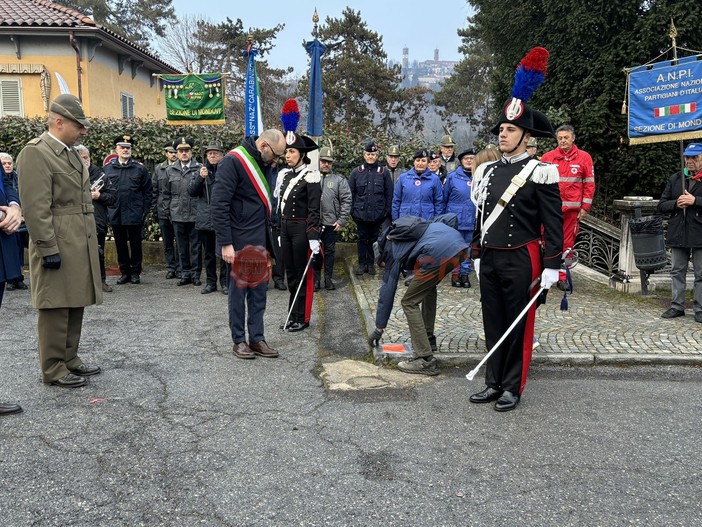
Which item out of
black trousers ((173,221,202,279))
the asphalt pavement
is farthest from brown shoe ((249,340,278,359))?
black trousers ((173,221,202,279))

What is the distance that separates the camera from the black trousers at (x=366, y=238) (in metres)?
9.50

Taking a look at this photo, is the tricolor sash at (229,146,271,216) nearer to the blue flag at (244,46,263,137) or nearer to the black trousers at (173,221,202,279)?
the black trousers at (173,221,202,279)

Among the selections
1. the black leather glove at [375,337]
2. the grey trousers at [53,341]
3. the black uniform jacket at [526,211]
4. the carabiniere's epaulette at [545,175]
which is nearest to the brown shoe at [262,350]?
the black leather glove at [375,337]

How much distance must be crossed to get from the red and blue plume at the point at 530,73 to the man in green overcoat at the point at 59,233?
3.35 metres

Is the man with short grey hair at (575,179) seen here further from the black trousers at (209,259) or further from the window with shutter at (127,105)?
the window with shutter at (127,105)

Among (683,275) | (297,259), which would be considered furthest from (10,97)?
(683,275)

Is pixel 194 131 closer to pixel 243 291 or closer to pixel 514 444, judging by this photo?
pixel 243 291

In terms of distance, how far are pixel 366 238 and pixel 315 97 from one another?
2365 mm

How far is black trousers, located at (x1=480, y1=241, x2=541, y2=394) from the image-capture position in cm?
438

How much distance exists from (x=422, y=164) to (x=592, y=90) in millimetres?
8234

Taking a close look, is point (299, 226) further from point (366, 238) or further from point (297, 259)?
point (366, 238)

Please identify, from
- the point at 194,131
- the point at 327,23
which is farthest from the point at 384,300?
the point at 327,23

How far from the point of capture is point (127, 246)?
9156 millimetres

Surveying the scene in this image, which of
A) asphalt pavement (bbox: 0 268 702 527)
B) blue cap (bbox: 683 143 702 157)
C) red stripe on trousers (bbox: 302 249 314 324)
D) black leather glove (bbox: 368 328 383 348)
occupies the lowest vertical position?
asphalt pavement (bbox: 0 268 702 527)
